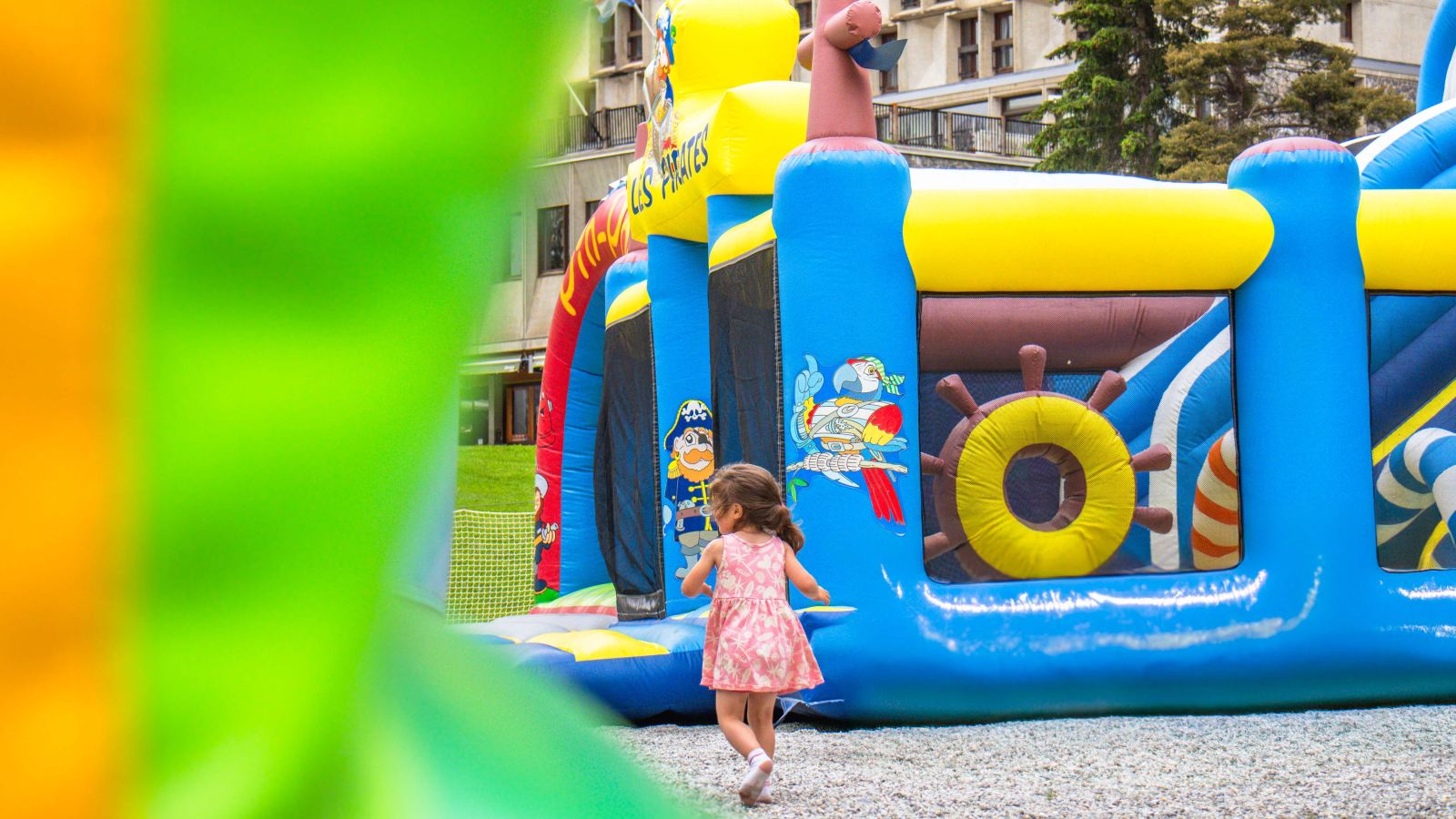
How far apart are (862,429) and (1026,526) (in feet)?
2.53

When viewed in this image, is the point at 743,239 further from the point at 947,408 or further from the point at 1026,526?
the point at 1026,526

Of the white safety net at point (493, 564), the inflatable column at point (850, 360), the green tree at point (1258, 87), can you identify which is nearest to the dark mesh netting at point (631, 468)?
the white safety net at point (493, 564)

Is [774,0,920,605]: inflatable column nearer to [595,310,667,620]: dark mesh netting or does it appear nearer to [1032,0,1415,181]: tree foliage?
[595,310,667,620]: dark mesh netting

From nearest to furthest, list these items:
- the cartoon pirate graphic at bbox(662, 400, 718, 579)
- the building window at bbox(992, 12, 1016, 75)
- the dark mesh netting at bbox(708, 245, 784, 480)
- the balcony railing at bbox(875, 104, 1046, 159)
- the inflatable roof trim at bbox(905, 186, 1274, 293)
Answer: the inflatable roof trim at bbox(905, 186, 1274, 293) → the dark mesh netting at bbox(708, 245, 784, 480) → the cartoon pirate graphic at bbox(662, 400, 718, 579) → the balcony railing at bbox(875, 104, 1046, 159) → the building window at bbox(992, 12, 1016, 75)

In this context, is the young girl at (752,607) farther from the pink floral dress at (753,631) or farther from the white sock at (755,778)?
the white sock at (755,778)

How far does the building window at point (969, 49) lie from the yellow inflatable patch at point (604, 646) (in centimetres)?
2666

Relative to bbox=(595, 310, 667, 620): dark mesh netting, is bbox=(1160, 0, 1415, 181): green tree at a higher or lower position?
higher

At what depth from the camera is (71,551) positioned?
0.33 m

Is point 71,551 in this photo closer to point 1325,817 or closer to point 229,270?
point 229,270

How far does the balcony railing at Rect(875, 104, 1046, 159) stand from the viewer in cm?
2538

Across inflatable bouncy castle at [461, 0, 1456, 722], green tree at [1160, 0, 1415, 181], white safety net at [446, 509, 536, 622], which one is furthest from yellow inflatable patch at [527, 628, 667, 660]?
green tree at [1160, 0, 1415, 181]

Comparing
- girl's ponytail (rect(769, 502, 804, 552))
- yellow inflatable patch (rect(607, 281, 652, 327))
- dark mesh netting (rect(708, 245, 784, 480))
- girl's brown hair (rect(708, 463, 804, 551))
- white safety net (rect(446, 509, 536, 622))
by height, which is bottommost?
white safety net (rect(446, 509, 536, 622))

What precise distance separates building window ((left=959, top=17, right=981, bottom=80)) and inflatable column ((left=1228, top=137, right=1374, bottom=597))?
25767mm

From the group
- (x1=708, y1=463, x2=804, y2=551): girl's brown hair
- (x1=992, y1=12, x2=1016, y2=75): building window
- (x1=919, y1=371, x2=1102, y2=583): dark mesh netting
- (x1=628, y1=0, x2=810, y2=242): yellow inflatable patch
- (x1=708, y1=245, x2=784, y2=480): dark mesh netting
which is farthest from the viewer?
(x1=992, y1=12, x2=1016, y2=75): building window
